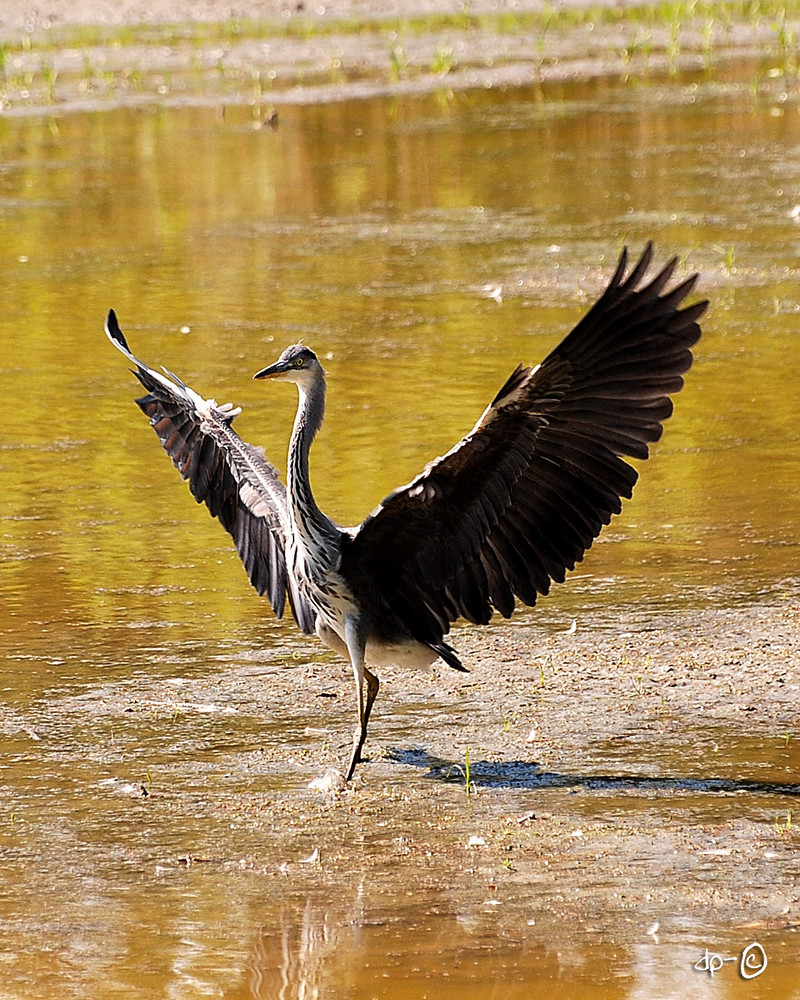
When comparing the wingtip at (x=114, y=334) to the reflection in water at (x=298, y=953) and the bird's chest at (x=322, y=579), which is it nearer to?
the bird's chest at (x=322, y=579)

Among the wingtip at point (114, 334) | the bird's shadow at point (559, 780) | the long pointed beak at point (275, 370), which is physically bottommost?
the bird's shadow at point (559, 780)

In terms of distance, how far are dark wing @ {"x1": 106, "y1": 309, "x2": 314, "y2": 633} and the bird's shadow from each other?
697 mm

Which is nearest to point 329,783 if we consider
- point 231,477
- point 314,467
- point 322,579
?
point 322,579

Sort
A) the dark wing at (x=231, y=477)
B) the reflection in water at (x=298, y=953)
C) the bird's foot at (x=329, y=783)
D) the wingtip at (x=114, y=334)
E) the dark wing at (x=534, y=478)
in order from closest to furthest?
the reflection in water at (x=298, y=953) → the dark wing at (x=534, y=478) → the bird's foot at (x=329, y=783) → the dark wing at (x=231, y=477) → the wingtip at (x=114, y=334)

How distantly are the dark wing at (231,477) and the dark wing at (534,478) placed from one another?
1.70 ft

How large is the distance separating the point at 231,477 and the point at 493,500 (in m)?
1.24

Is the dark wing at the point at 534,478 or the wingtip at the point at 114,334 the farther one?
the wingtip at the point at 114,334

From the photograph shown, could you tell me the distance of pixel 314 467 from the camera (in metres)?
8.23

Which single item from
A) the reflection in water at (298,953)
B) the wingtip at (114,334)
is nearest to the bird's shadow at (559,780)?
the reflection in water at (298,953)

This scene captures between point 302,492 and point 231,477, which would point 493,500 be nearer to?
point 302,492

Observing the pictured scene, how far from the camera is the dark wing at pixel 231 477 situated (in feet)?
19.3

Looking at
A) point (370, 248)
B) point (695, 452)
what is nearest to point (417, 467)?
point (695, 452)

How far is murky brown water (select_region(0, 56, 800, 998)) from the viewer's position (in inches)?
176

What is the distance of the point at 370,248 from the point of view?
12.8 meters
